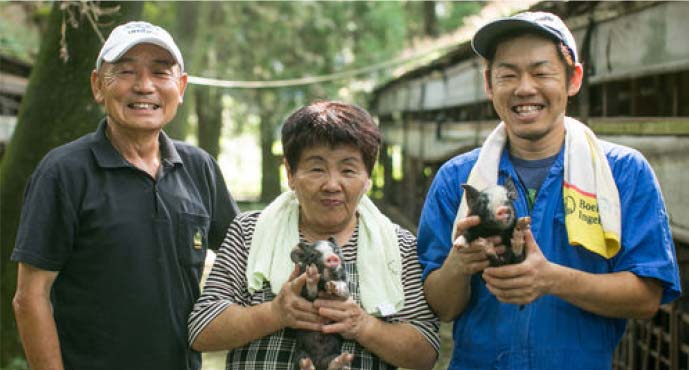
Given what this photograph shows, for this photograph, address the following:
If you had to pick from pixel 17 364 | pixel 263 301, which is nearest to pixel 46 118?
pixel 17 364

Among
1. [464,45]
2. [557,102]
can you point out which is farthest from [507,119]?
[464,45]

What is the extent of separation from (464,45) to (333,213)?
6441 millimetres

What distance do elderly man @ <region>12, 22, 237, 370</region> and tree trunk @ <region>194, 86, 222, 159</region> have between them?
1693cm

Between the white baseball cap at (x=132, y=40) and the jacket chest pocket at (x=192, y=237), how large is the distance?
2.24 feet

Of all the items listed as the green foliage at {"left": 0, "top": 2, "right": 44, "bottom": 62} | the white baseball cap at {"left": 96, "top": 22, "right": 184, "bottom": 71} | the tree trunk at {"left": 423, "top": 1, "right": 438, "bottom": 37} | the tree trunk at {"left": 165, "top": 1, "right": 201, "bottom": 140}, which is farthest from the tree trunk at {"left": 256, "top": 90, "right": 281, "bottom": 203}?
the white baseball cap at {"left": 96, "top": 22, "right": 184, "bottom": 71}

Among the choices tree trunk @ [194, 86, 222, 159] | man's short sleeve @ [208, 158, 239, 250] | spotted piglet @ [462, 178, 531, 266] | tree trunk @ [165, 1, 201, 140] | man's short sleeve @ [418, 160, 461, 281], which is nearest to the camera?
spotted piglet @ [462, 178, 531, 266]

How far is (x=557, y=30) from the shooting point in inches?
113

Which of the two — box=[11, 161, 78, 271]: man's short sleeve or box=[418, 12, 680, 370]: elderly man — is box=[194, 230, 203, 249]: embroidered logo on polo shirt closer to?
box=[11, 161, 78, 271]: man's short sleeve

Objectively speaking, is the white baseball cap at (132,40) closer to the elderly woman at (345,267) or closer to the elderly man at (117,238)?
the elderly man at (117,238)

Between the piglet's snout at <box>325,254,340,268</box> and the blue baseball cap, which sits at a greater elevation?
the blue baseball cap

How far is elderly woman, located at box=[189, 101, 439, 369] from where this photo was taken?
284 cm

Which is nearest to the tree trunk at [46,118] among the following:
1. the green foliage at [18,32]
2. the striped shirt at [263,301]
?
the striped shirt at [263,301]

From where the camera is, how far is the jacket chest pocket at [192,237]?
10.6 feet

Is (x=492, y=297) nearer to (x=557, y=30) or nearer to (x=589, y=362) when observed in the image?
(x=589, y=362)
